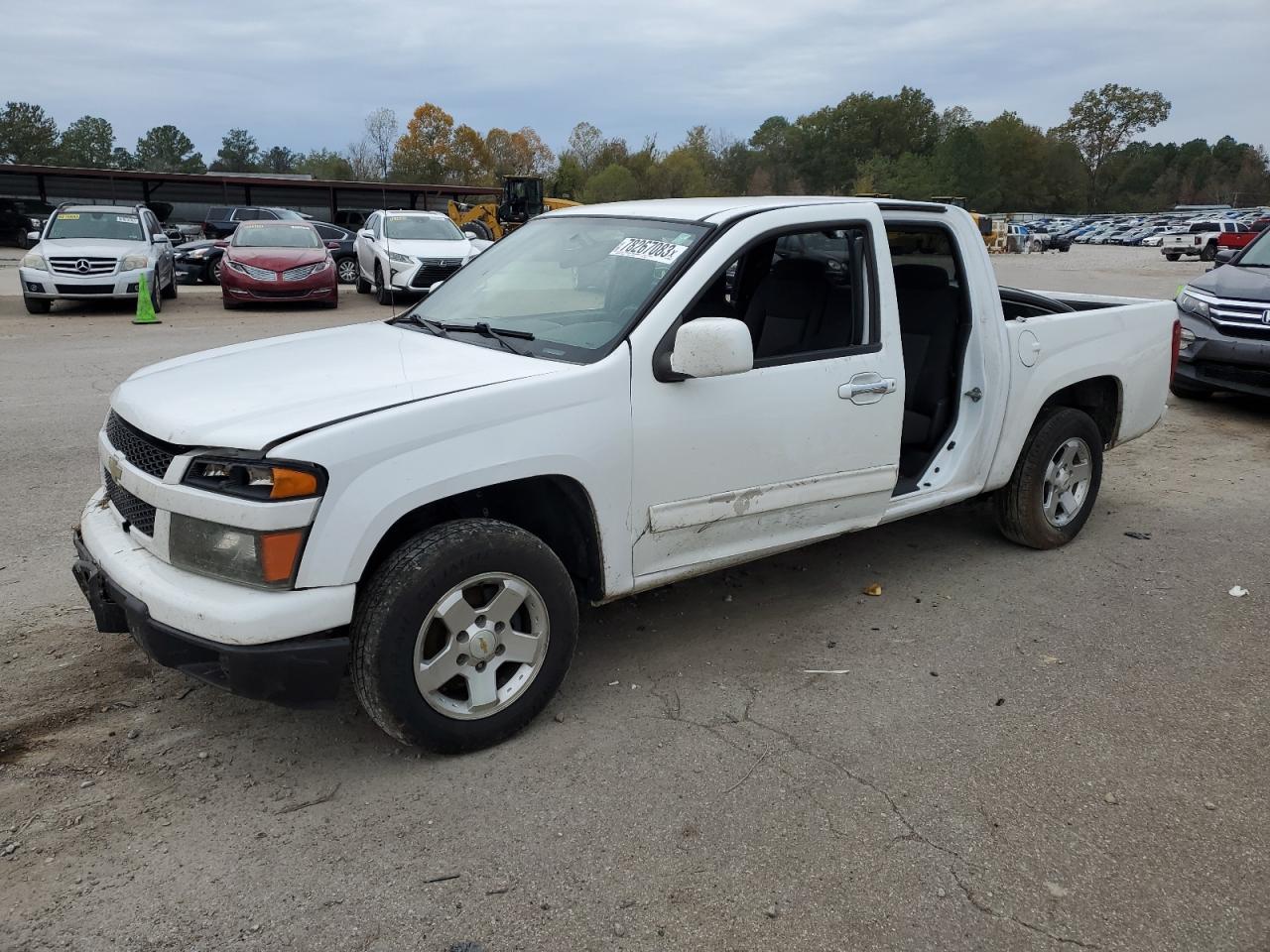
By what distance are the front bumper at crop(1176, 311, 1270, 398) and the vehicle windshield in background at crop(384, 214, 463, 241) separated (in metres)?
13.0

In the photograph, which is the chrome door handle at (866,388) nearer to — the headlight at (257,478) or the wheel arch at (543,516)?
the wheel arch at (543,516)

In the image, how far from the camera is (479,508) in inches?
134

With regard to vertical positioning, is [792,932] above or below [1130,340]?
below

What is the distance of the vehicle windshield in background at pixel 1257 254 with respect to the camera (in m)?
9.36

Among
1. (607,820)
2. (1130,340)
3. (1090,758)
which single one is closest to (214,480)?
(607,820)

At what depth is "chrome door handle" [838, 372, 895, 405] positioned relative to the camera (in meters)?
3.95

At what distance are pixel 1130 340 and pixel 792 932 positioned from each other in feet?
13.8

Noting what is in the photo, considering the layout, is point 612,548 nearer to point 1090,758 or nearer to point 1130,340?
point 1090,758

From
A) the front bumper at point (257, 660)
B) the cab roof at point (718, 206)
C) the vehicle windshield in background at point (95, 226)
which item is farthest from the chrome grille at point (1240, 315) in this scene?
the vehicle windshield in background at point (95, 226)

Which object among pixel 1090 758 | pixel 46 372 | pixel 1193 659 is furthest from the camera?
pixel 46 372

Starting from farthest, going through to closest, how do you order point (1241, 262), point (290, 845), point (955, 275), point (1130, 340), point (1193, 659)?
point (1241, 262), point (1130, 340), point (955, 275), point (1193, 659), point (290, 845)

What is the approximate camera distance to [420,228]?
726 inches

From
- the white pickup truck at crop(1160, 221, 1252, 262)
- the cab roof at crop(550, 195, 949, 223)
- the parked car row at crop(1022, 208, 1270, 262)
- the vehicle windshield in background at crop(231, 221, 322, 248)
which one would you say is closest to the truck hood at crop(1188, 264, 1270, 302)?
the cab roof at crop(550, 195, 949, 223)

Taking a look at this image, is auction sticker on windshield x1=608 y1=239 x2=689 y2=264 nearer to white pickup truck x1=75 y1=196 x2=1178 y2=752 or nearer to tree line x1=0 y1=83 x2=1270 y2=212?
white pickup truck x1=75 y1=196 x2=1178 y2=752
